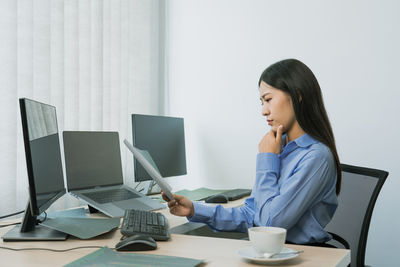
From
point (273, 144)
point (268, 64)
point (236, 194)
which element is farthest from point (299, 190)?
point (268, 64)

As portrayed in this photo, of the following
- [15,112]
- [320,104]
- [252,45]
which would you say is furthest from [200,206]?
[252,45]

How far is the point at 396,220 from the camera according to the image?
90.7 inches

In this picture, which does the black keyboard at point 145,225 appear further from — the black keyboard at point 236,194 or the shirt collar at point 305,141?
the black keyboard at point 236,194

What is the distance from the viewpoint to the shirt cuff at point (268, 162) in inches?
54.6

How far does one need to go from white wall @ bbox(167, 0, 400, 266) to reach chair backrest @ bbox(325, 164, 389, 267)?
737 mm

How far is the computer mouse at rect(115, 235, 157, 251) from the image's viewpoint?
3.56ft

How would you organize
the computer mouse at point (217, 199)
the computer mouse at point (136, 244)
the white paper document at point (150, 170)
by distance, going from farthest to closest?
the computer mouse at point (217, 199), the white paper document at point (150, 170), the computer mouse at point (136, 244)

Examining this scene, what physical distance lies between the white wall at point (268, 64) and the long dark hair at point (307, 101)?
1.08 m

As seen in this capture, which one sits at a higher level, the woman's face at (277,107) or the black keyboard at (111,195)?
the woman's face at (277,107)

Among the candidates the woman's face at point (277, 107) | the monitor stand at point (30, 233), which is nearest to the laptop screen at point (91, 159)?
the monitor stand at point (30, 233)

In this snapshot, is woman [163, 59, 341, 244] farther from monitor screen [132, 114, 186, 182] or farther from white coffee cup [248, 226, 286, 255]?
monitor screen [132, 114, 186, 182]

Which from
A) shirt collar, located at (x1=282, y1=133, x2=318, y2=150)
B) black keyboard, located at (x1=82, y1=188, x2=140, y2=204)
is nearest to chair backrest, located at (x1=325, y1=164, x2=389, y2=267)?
shirt collar, located at (x1=282, y1=133, x2=318, y2=150)

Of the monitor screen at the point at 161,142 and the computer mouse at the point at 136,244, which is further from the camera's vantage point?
the monitor screen at the point at 161,142

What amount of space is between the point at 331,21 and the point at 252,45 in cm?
49
